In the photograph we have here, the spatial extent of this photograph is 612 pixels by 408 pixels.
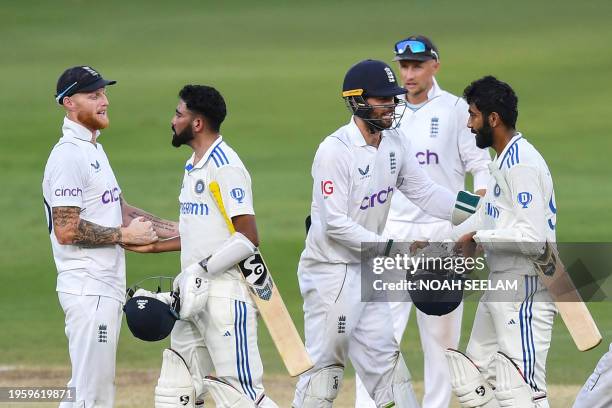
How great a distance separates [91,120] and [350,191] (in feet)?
4.69

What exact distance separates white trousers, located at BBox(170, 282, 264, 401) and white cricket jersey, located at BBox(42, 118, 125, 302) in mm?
557

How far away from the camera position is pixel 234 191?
7.18 meters

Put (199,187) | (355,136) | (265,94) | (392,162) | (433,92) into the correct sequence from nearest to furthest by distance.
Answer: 1. (199,187)
2. (355,136)
3. (392,162)
4. (433,92)
5. (265,94)

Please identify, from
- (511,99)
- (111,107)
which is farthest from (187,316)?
(111,107)

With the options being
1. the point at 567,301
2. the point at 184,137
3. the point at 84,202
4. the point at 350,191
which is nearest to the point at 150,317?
the point at 84,202

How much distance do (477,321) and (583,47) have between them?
1023 inches

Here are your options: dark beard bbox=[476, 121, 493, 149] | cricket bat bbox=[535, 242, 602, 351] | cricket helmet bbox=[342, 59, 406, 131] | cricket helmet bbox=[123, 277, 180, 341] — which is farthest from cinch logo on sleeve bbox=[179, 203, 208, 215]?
cricket bat bbox=[535, 242, 602, 351]

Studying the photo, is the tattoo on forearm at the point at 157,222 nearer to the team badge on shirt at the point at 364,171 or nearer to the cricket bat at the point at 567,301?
the team badge on shirt at the point at 364,171

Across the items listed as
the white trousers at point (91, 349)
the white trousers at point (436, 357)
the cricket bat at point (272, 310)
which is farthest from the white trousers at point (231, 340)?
the white trousers at point (436, 357)

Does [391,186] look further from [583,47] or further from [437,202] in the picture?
[583,47]

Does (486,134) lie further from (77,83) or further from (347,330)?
(77,83)

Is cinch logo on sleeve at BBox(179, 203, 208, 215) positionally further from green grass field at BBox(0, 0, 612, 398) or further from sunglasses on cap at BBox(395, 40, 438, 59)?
green grass field at BBox(0, 0, 612, 398)

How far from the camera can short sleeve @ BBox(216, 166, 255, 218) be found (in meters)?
7.18

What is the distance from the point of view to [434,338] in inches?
352
